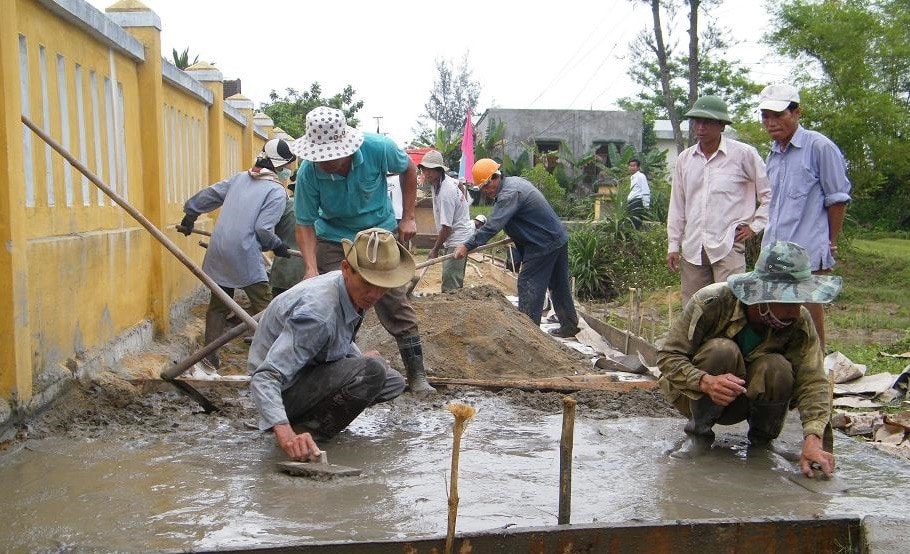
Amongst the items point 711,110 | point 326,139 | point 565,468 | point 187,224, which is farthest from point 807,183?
point 187,224

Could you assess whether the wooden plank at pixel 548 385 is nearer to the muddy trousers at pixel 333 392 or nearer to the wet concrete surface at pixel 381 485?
the wet concrete surface at pixel 381 485

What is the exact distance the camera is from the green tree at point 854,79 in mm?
17828

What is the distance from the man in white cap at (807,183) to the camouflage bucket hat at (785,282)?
1.77 metres

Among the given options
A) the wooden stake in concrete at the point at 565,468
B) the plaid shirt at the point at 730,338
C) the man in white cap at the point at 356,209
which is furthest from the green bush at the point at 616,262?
the wooden stake in concrete at the point at 565,468

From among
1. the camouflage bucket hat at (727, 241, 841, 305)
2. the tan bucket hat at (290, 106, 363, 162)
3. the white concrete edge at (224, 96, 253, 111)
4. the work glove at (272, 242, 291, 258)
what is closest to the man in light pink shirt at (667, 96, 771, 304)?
the camouflage bucket hat at (727, 241, 841, 305)

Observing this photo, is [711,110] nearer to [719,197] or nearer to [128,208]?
[719,197]

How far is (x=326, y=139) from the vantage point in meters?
5.23

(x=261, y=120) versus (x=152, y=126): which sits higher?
(x=261, y=120)

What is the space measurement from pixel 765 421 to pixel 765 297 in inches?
30.3

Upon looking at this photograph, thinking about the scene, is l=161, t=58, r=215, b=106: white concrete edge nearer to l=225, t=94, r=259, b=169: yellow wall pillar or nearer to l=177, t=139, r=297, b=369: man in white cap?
l=177, t=139, r=297, b=369: man in white cap

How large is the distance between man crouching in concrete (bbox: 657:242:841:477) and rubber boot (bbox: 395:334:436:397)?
173cm

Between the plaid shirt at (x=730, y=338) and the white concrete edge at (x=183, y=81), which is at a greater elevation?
the white concrete edge at (x=183, y=81)

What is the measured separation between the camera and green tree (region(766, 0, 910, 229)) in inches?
702

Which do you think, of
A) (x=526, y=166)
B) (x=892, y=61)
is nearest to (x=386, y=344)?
(x=892, y=61)
